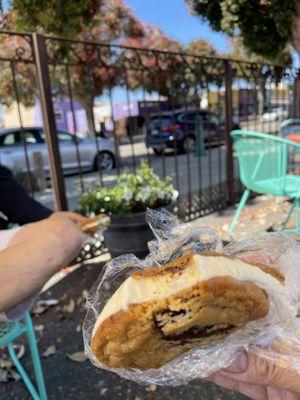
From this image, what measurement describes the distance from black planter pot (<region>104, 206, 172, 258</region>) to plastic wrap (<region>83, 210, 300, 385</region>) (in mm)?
2176

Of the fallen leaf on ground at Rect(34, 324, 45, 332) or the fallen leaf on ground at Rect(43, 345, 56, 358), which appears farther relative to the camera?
the fallen leaf on ground at Rect(34, 324, 45, 332)

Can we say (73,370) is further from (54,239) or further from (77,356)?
(54,239)

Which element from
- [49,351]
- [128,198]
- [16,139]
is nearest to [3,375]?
[49,351]

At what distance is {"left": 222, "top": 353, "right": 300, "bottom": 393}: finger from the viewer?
711mm

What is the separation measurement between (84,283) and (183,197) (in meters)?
2.11

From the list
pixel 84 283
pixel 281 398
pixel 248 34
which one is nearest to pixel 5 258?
pixel 281 398

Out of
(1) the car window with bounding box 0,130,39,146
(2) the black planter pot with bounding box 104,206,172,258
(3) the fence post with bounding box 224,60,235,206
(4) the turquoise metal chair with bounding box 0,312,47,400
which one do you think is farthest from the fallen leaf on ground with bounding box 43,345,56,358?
(1) the car window with bounding box 0,130,39,146

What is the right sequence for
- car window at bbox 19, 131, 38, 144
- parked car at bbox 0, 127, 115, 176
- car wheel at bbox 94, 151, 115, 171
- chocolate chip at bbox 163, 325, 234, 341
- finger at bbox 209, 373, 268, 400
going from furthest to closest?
car wheel at bbox 94, 151, 115, 171 → car window at bbox 19, 131, 38, 144 → parked car at bbox 0, 127, 115, 176 → finger at bbox 209, 373, 268, 400 → chocolate chip at bbox 163, 325, 234, 341

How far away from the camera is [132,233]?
3.04 m

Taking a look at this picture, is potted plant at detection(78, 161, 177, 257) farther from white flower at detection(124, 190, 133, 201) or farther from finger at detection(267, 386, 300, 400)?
finger at detection(267, 386, 300, 400)

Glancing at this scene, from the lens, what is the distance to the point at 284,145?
312cm

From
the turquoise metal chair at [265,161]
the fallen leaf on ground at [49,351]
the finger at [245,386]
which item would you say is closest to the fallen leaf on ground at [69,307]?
the fallen leaf on ground at [49,351]

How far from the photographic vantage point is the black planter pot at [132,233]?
3.03m

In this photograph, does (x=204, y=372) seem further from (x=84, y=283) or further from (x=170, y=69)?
(x=170, y=69)
